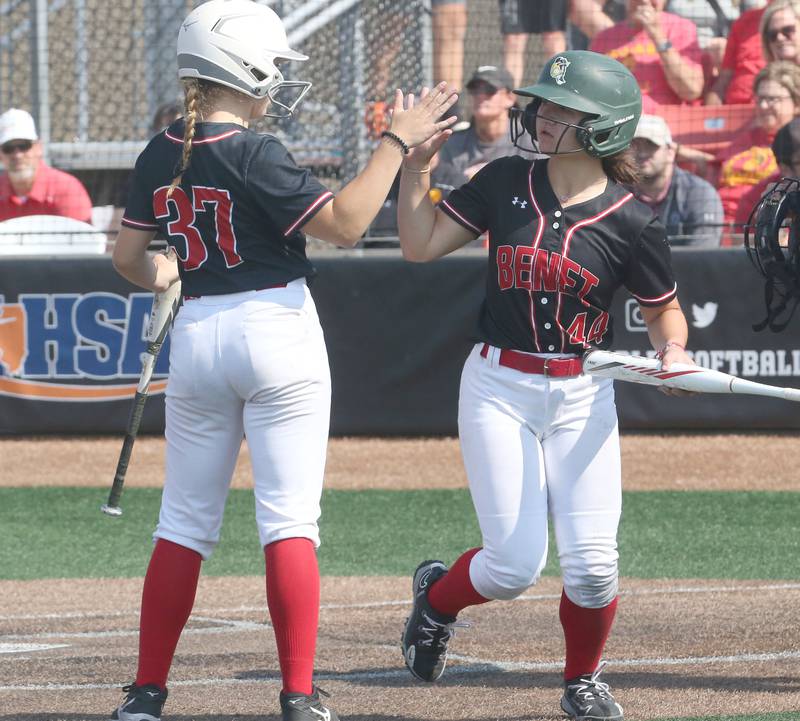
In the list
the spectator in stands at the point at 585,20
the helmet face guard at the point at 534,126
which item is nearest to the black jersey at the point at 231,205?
the helmet face guard at the point at 534,126

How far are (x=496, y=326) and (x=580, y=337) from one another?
0.77 ft

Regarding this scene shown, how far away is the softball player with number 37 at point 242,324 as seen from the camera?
138 inches

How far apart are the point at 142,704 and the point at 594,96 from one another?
6.59 ft

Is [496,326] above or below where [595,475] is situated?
above

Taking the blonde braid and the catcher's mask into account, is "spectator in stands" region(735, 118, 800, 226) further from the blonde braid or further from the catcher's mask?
the blonde braid

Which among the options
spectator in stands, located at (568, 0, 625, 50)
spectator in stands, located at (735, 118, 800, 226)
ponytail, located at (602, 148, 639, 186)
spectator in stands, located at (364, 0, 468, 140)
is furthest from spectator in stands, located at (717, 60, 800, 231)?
ponytail, located at (602, 148, 639, 186)

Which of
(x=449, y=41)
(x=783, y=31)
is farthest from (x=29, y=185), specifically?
(x=783, y=31)

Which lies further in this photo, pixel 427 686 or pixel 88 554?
pixel 88 554

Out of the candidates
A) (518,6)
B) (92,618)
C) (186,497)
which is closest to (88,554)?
(92,618)

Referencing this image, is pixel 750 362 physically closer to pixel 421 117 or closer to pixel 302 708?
pixel 421 117

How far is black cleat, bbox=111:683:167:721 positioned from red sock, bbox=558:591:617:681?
44.4 inches

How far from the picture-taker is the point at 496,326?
3.94 meters

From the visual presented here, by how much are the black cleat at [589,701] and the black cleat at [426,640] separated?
1.52 feet

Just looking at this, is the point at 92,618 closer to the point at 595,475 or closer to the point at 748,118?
the point at 595,475
